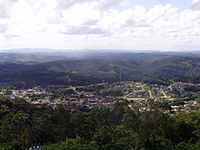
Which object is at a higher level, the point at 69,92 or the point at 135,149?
the point at 135,149

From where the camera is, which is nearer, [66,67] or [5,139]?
[5,139]

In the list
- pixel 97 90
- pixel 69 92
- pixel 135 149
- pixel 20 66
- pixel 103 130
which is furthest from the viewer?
pixel 20 66

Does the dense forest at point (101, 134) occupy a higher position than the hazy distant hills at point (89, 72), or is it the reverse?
the dense forest at point (101, 134)

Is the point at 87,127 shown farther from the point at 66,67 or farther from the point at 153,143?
the point at 66,67

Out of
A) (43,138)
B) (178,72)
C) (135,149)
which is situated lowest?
(178,72)

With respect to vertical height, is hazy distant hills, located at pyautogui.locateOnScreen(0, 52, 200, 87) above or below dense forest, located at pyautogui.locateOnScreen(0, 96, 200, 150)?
below

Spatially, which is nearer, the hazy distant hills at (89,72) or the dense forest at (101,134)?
the dense forest at (101,134)

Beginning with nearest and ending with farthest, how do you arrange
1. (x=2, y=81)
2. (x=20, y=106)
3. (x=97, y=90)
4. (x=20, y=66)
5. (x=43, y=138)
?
(x=43, y=138) → (x=20, y=106) → (x=97, y=90) → (x=2, y=81) → (x=20, y=66)

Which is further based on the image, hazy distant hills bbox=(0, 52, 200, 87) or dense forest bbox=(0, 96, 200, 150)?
hazy distant hills bbox=(0, 52, 200, 87)

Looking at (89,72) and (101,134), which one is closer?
(101,134)

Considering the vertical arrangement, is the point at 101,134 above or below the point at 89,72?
above

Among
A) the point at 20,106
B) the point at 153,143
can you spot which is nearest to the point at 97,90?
the point at 20,106
